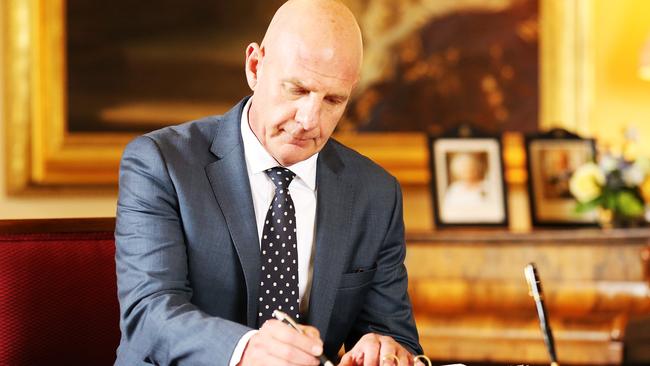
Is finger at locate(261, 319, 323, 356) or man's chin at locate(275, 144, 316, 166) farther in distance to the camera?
man's chin at locate(275, 144, 316, 166)

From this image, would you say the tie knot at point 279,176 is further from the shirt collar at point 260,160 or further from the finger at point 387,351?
the finger at point 387,351

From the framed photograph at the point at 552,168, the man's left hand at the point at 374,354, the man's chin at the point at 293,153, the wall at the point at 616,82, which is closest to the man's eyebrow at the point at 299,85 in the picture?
the man's chin at the point at 293,153

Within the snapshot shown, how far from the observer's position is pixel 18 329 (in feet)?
7.07

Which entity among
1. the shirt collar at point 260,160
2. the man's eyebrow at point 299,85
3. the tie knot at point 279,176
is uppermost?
the man's eyebrow at point 299,85

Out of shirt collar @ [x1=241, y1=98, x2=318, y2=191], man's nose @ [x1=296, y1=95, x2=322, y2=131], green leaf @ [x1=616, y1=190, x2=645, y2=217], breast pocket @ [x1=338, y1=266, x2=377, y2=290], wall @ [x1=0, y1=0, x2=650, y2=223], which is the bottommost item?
breast pocket @ [x1=338, y1=266, x2=377, y2=290]

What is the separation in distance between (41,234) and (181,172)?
1.22 feet

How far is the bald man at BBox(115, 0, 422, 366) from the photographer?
6.44 feet

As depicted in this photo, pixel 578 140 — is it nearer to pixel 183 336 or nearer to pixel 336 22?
pixel 336 22

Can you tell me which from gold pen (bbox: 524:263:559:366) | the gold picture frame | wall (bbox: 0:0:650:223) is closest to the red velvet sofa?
gold pen (bbox: 524:263:559:366)

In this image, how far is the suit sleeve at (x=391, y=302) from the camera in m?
2.30

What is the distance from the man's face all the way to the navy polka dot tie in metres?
0.11

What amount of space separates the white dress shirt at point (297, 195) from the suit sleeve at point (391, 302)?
19cm

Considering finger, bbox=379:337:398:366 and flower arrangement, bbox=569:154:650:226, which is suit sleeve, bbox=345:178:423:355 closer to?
finger, bbox=379:337:398:366

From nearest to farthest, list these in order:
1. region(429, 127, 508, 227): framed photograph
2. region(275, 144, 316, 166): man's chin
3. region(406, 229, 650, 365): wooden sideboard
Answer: region(275, 144, 316, 166): man's chin
region(406, 229, 650, 365): wooden sideboard
region(429, 127, 508, 227): framed photograph
